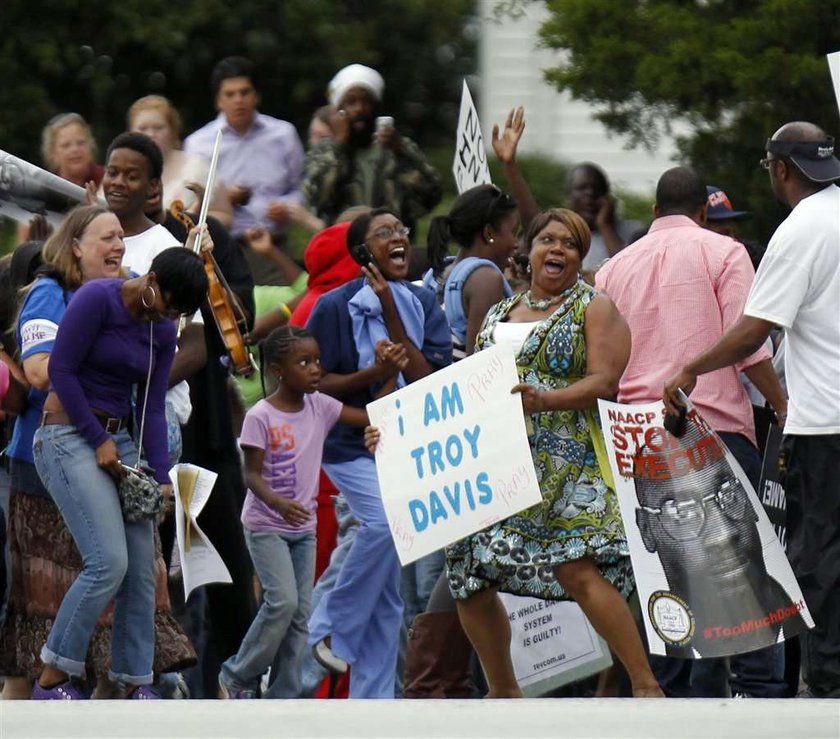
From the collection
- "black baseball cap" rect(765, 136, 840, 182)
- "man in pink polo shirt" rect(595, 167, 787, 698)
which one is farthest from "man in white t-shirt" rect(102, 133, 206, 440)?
"black baseball cap" rect(765, 136, 840, 182)

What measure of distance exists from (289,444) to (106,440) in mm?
1109

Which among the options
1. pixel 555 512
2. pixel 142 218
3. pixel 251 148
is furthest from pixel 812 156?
pixel 251 148

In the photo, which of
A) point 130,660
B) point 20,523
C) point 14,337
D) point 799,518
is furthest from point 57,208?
point 799,518

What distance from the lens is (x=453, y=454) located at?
323 inches

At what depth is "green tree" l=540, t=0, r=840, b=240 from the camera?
11.9m

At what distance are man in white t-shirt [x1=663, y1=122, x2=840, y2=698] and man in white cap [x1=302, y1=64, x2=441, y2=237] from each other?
3113 millimetres

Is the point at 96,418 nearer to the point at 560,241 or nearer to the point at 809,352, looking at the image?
the point at 560,241

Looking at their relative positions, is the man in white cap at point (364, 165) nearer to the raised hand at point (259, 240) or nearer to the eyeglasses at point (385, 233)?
the raised hand at point (259, 240)

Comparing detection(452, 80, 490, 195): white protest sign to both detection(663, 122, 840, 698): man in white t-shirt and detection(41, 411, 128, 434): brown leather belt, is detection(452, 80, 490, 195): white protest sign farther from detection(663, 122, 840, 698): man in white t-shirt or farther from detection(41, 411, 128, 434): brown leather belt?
detection(41, 411, 128, 434): brown leather belt

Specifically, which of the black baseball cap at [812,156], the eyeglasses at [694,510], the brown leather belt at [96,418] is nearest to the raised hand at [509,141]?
the black baseball cap at [812,156]

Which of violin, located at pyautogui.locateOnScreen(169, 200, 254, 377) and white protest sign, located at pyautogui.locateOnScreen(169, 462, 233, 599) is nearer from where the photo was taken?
white protest sign, located at pyautogui.locateOnScreen(169, 462, 233, 599)

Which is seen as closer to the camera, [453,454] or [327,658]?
[453,454]

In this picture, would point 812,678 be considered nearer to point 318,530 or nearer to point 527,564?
point 527,564

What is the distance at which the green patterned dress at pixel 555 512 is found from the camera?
26.3 feet
